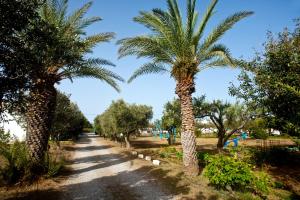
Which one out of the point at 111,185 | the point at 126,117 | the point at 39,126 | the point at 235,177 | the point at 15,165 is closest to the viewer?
the point at 235,177

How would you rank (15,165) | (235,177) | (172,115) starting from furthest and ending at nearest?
(172,115) < (15,165) < (235,177)

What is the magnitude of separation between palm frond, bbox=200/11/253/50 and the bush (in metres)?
6.46

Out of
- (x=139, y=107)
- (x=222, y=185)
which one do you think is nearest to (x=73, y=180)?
(x=222, y=185)

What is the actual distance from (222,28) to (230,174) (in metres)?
7.74

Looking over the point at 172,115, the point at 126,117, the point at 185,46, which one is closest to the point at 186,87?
the point at 185,46

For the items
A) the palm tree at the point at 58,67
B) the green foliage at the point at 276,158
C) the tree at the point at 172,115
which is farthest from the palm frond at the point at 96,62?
the tree at the point at 172,115

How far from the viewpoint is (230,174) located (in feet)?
33.9

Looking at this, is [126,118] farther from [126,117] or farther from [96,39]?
[96,39]

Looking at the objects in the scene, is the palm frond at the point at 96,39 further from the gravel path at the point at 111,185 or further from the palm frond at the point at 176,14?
the gravel path at the point at 111,185

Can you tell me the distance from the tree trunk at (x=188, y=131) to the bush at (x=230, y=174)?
2876 millimetres

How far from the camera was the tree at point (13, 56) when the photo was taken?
252 inches

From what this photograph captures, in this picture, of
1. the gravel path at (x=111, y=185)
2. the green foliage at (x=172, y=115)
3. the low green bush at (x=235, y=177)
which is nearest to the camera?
the gravel path at (x=111, y=185)

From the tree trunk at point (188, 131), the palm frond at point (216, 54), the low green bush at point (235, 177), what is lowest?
the low green bush at point (235, 177)

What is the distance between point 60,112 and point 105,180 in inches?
624
